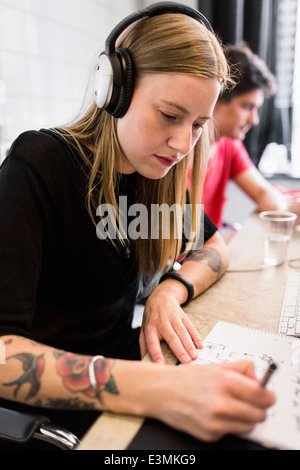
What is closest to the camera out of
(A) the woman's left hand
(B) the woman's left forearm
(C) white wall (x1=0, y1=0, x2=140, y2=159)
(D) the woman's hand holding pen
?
(D) the woman's hand holding pen

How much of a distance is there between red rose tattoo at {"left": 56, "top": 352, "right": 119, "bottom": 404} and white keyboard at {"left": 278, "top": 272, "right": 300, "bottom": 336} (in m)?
0.35

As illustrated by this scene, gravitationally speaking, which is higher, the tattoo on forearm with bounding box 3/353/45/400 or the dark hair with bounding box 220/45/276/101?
the dark hair with bounding box 220/45/276/101

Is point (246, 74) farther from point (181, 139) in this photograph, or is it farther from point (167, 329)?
point (167, 329)

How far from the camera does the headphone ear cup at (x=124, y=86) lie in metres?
0.72

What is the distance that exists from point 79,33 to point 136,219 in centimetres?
136

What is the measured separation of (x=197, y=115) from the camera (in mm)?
731

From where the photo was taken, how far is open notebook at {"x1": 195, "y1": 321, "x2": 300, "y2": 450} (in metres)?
0.46

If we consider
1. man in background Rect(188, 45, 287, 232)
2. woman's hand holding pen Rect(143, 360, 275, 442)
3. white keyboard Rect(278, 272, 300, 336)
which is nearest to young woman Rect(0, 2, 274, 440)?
woman's hand holding pen Rect(143, 360, 275, 442)

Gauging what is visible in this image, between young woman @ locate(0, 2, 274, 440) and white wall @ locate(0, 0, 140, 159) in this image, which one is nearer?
young woman @ locate(0, 2, 274, 440)

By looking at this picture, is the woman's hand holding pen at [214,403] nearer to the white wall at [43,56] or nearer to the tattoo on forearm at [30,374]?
the tattoo on forearm at [30,374]

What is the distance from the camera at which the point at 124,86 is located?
72 centimetres

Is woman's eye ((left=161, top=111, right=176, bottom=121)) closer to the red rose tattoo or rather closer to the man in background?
the red rose tattoo

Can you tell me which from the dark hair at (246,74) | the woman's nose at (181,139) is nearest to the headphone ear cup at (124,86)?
the woman's nose at (181,139)
